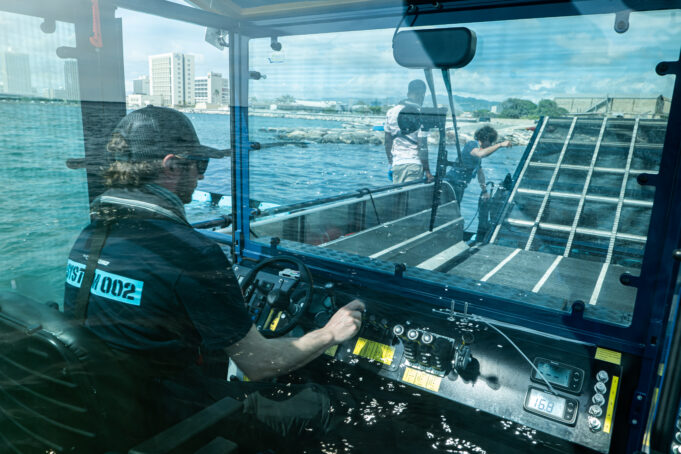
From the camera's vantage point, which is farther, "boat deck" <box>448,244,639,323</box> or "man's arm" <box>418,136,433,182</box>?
"man's arm" <box>418,136,433,182</box>

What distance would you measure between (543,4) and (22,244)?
1.94 m

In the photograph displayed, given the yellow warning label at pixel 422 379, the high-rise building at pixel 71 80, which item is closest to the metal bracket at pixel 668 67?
the yellow warning label at pixel 422 379

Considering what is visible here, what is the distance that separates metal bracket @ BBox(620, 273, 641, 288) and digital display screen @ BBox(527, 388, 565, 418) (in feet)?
1.67

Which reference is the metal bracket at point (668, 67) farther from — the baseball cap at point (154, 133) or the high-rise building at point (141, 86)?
the high-rise building at point (141, 86)

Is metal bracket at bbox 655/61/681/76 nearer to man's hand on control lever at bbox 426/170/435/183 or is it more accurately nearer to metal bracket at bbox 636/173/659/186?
metal bracket at bbox 636/173/659/186

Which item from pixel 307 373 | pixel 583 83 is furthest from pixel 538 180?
pixel 307 373

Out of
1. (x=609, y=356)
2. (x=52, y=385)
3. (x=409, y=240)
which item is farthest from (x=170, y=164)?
(x=609, y=356)

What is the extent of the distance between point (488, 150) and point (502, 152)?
0.18 ft

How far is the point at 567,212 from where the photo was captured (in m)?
1.91

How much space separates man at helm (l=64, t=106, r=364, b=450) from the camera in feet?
4.92

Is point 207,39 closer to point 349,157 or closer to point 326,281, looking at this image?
point 349,157

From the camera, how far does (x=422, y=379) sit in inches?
86.1

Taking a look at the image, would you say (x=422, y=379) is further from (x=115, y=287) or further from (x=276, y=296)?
(x=115, y=287)

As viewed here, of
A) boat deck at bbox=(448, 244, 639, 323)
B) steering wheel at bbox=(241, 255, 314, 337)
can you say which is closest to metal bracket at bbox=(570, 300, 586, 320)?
boat deck at bbox=(448, 244, 639, 323)
